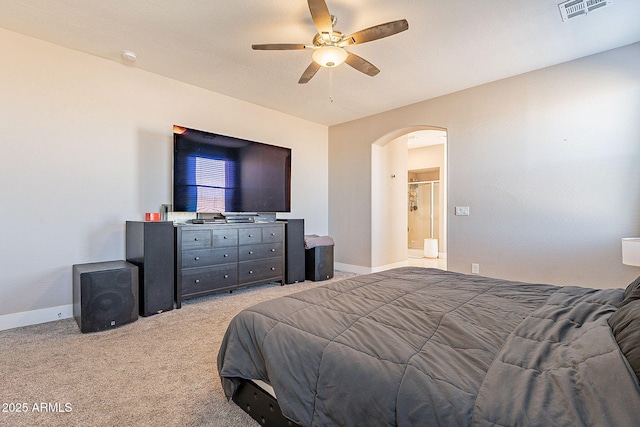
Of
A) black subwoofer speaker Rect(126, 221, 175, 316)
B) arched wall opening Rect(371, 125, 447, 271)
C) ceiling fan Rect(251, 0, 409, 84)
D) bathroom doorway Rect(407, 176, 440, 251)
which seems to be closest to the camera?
ceiling fan Rect(251, 0, 409, 84)

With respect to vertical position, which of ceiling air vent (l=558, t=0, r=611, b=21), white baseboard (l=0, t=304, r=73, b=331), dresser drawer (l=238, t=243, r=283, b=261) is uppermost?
ceiling air vent (l=558, t=0, r=611, b=21)

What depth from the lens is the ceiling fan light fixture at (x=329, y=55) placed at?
92.8 inches

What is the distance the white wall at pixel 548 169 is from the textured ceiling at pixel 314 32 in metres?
0.25

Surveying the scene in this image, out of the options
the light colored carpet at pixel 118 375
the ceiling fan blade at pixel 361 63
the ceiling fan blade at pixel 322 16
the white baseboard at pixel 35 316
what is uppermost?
the ceiling fan blade at pixel 322 16

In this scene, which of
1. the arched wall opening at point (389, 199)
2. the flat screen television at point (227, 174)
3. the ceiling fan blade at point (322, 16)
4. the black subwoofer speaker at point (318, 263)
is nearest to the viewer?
the ceiling fan blade at point (322, 16)

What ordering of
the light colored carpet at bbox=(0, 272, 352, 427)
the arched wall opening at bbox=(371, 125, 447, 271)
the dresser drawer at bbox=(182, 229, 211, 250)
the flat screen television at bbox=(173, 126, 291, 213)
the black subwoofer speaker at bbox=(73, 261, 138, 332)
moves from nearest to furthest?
the light colored carpet at bbox=(0, 272, 352, 427), the black subwoofer speaker at bbox=(73, 261, 138, 332), the dresser drawer at bbox=(182, 229, 211, 250), the flat screen television at bbox=(173, 126, 291, 213), the arched wall opening at bbox=(371, 125, 447, 271)

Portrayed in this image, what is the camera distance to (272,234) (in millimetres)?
4074

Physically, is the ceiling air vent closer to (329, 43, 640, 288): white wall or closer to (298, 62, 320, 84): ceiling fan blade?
(329, 43, 640, 288): white wall

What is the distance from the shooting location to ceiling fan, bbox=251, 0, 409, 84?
205cm

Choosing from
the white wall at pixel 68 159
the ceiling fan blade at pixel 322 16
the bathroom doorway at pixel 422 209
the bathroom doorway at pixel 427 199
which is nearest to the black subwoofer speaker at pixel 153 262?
the white wall at pixel 68 159

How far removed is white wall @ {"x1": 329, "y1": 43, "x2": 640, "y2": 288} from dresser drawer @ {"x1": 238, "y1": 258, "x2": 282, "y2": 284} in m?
2.39

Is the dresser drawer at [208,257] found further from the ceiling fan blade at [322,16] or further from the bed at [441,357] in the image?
the ceiling fan blade at [322,16]

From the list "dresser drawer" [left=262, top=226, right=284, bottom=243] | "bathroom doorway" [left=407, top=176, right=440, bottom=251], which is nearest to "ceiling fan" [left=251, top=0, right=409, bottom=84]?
"dresser drawer" [left=262, top=226, right=284, bottom=243]

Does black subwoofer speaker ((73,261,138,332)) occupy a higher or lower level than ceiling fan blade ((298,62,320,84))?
lower
